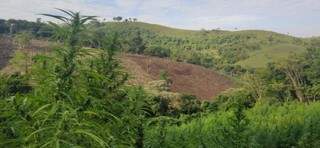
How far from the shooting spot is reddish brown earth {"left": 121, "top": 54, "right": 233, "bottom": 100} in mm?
79000

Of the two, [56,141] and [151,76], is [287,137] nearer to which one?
[56,141]

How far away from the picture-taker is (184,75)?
276ft

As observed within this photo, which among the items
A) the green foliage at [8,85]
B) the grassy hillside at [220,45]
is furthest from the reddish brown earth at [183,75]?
the green foliage at [8,85]

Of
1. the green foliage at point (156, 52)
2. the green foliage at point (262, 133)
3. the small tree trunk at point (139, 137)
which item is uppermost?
the small tree trunk at point (139, 137)

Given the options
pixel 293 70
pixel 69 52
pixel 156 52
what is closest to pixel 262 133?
pixel 69 52

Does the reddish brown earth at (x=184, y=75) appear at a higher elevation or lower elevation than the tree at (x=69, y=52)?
lower

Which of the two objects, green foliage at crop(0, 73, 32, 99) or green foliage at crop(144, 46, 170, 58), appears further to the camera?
green foliage at crop(144, 46, 170, 58)

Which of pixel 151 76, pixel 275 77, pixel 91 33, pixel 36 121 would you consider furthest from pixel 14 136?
pixel 151 76

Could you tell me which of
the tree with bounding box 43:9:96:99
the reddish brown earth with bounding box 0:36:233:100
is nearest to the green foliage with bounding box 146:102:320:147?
the tree with bounding box 43:9:96:99

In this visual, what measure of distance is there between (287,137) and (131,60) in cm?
5668

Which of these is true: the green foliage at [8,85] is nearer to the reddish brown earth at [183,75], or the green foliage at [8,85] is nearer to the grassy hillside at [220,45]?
the reddish brown earth at [183,75]

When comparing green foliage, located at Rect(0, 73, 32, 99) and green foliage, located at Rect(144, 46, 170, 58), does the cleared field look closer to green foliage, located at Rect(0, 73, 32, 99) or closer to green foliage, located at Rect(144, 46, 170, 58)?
green foliage, located at Rect(144, 46, 170, 58)

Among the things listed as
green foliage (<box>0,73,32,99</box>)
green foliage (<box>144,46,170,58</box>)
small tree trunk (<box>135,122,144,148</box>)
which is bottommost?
green foliage (<box>144,46,170,58</box>)

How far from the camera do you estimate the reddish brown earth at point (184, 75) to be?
3110 inches
